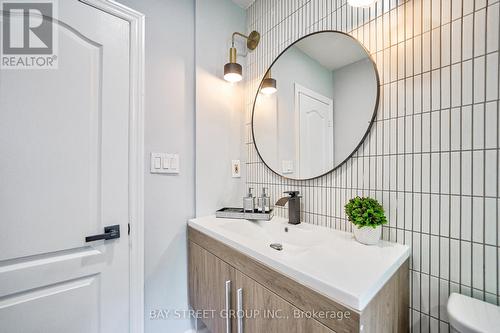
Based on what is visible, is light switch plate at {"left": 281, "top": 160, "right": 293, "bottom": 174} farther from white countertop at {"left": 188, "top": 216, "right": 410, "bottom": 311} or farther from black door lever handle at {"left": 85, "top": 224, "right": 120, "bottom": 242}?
black door lever handle at {"left": 85, "top": 224, "right": 120, "bottom": 242}

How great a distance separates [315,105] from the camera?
122 cm

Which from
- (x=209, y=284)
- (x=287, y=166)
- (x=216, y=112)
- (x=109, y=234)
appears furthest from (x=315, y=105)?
(x=109, y=234)

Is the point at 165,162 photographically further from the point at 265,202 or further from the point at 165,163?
the point at 265,202

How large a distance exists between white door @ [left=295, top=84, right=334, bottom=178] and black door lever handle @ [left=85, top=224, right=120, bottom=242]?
1.04m

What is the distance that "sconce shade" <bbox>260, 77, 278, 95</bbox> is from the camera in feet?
4.80

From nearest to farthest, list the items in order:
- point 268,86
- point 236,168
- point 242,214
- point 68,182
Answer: point 68,182 → point 242,214 → point 268,86 → point 236,168

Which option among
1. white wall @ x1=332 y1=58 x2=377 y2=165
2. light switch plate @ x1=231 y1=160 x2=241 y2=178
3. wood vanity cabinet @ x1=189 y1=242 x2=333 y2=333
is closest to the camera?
wood vanity cabinet @ x1=189 y1=242 x2=333 y2=333

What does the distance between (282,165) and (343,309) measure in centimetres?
91

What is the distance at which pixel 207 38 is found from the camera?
4.92 ft

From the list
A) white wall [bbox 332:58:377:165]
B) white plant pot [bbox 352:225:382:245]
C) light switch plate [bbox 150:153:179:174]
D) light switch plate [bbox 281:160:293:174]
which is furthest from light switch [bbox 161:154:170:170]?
white plant pot [bbox 352:225:382:245]

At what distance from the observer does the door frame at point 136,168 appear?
3.82 ft

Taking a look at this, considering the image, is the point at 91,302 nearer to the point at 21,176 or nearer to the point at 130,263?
the point at 130,263

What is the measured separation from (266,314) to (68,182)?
1041mm

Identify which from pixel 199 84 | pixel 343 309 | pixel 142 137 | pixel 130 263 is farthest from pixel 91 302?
pixel 199 84
